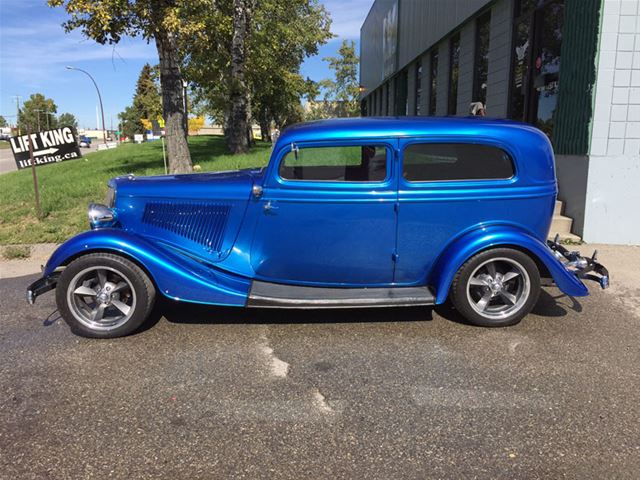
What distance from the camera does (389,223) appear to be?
3979 millimetres

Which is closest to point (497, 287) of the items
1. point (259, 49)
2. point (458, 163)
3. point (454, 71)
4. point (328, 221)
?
point (458, 163)

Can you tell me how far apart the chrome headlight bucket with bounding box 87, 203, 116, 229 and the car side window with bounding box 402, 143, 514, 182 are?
2.46m

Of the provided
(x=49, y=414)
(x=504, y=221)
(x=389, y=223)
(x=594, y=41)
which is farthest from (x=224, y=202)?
(x=594, y=41)

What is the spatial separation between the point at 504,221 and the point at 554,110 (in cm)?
486

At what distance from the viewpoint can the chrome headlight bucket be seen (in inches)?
160

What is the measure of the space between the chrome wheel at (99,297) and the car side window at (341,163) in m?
1.57

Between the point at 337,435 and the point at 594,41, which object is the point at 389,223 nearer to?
the point at 337,435

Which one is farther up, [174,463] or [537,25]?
[537,25]

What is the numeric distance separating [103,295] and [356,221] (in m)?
2.07

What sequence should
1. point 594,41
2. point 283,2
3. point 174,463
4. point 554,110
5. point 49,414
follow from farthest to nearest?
point 283,2 < point 554,110 < point 594,41 < point 49,414 < point 174,463

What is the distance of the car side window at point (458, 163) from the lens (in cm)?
403

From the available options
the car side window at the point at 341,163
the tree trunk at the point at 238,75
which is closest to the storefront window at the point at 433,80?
the tree trunk at the point at 238,75

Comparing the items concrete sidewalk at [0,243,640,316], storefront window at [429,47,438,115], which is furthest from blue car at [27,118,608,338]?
storefront window at [429,47,438,115]

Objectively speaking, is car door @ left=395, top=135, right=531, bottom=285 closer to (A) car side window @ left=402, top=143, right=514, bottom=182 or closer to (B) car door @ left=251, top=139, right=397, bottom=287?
(A) car side window @ left=402, top=143, right=514, bottom=182
